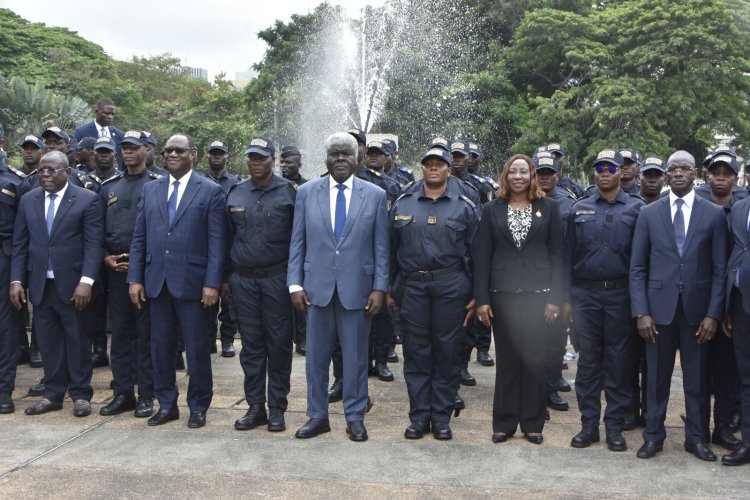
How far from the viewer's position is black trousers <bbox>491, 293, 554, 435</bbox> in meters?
5.59

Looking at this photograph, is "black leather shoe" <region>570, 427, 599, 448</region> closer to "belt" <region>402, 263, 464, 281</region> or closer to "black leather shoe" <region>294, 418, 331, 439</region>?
"belt" <region>402, 263, 464, 281</region>

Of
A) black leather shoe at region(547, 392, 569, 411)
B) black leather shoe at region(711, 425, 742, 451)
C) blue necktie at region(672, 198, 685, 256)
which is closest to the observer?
blue necktie at region(672, 198, 685, 256)

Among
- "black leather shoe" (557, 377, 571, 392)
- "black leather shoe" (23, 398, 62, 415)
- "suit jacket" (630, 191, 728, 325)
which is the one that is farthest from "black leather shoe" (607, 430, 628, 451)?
"black leather shoe" (23, 398, 62, 415)

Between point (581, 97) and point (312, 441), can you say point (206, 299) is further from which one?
point (581, 97)

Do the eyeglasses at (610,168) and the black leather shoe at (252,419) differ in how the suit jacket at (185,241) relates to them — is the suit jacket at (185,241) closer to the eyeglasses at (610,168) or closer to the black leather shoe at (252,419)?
the black leather shoe at (252,419)

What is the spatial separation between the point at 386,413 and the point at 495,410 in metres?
1.08

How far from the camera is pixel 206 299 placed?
19.4 ft

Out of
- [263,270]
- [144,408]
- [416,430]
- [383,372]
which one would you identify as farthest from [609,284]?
[144,408]

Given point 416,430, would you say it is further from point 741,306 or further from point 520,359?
point 741,306

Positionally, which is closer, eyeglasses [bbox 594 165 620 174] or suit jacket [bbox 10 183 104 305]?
eyeglasses [bbox 594 165 620 174]

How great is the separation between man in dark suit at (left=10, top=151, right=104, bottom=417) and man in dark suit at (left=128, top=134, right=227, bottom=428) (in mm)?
548

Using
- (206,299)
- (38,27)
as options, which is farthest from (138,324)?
(38,27)

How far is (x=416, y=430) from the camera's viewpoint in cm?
570

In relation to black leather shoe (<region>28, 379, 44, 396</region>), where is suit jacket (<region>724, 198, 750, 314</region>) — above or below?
above
